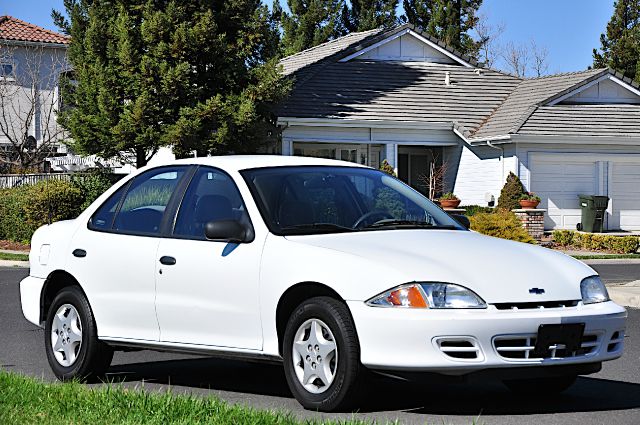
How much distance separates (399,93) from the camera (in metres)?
37.0

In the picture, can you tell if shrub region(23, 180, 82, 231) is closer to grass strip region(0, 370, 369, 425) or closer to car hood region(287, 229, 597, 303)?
grass strip region(0, 370, 369, 425)

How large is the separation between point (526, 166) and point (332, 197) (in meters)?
25.6

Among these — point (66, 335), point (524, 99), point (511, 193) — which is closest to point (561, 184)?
point (511, 193)

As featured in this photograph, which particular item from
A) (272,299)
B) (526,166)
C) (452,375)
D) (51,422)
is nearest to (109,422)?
(51,422)

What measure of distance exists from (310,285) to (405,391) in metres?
1.41

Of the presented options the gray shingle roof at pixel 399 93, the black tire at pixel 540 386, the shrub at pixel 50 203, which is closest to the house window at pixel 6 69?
the gray shingle roof at pixel 399 93

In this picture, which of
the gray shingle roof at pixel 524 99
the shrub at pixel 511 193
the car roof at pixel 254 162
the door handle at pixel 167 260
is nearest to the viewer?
the door handle at pixel 167 260

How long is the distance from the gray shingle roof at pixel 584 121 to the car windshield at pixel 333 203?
81.0 ft

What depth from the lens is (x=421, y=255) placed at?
7371 mm

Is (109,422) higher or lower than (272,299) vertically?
lower

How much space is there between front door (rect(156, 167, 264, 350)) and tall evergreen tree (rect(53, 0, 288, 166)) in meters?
21.3

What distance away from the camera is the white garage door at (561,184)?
3375 centimetres

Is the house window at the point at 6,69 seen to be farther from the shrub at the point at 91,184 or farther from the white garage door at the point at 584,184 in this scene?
the white garage door at the point at 584,184

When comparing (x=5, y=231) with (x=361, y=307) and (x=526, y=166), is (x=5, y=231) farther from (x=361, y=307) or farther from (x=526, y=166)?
(x=361, y=307)
